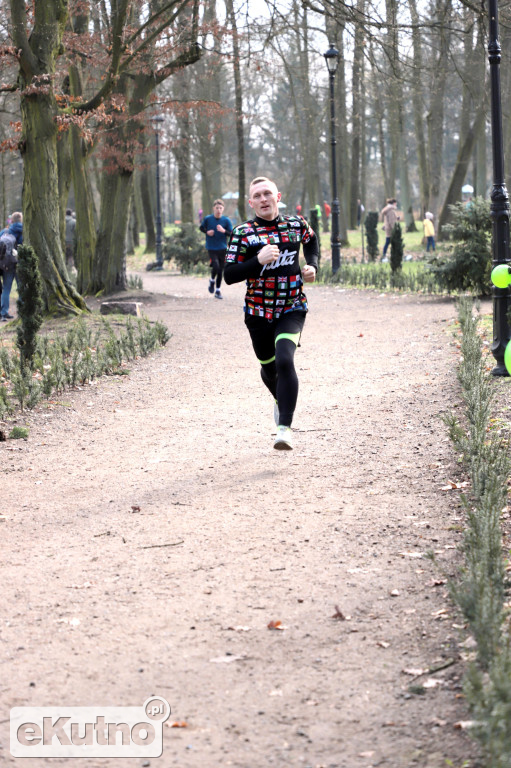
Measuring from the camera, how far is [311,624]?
12.8 feet

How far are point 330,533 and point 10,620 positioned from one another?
174 cm

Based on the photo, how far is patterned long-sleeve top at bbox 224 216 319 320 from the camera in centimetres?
633

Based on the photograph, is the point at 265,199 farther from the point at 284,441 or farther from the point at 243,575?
the point at 243,575

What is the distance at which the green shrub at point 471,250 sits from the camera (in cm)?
1666

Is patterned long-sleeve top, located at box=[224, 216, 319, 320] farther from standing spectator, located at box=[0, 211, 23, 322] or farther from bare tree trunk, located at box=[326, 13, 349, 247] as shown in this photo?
bare tree trunk, located at box=[326, 13, 349, 247]

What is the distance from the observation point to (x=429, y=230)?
1254 inches

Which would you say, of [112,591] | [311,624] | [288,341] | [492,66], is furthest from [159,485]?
[492,66]

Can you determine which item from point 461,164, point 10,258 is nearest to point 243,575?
point 10,258

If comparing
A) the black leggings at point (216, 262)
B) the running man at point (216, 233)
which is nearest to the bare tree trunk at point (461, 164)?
the black leggings at point (216, 262)

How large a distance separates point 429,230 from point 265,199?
87.0ft

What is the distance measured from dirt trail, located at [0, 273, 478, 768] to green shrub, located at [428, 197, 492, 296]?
7.95 metres

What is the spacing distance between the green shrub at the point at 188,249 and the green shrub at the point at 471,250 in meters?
15.0

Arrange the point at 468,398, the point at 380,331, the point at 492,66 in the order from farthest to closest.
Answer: the point at 380,331
the point at 492,66
the point at 468,398

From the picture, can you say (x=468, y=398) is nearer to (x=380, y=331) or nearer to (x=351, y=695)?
Answer: (x=351, y=695)
